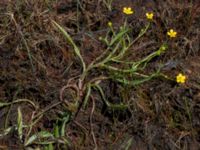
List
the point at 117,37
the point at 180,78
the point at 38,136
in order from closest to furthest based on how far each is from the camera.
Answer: the point at 38,136 → the point at 180,78 → the point at 117,37

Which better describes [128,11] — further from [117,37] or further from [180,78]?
[180,78]

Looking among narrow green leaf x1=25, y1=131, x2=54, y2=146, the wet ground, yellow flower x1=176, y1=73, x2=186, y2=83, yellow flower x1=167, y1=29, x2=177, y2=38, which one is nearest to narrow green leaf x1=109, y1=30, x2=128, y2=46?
the wet ground

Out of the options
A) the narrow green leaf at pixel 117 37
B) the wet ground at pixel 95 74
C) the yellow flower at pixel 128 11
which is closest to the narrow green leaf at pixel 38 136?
the wet ground at pixel 95 74

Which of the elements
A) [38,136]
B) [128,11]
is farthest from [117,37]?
[38,136]

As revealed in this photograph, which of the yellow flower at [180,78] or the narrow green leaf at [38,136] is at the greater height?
the yellow flower at [180,78]

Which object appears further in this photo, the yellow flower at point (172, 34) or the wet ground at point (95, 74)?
the yellow flower at point (172, 34)

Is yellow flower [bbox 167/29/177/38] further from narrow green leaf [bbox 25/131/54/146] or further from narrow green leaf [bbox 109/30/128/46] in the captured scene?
narrow green leaf [bbox 25/131/54/146]

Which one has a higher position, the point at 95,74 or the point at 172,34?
the point at 172,34

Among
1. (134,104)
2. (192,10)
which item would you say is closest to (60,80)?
(134,104)

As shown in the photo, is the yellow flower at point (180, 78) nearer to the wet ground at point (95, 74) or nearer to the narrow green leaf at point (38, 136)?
the wet ground at point (95, 74)

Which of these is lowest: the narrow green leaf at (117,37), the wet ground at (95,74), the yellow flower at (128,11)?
the wet ground at (95,74)

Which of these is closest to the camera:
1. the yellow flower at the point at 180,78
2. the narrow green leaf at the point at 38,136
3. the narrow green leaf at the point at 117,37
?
the narrow green leaf at the point at 38,136
